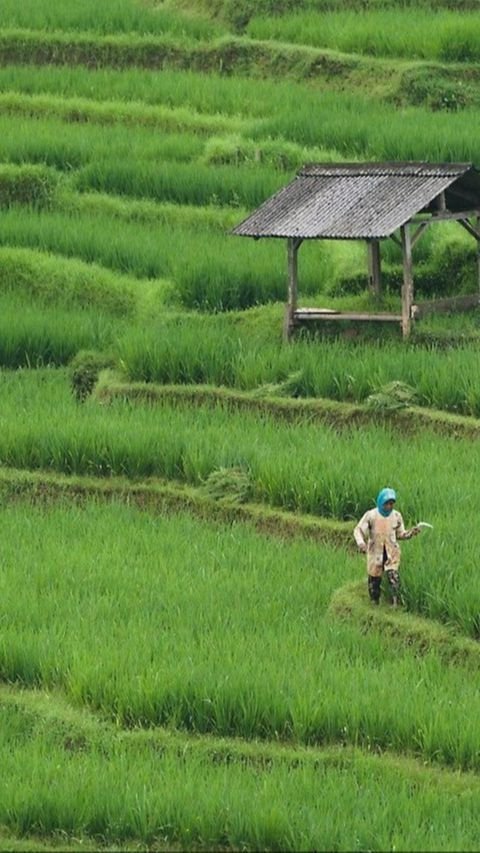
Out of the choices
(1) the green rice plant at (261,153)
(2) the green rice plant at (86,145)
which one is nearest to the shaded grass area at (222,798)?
(1) the green rice plant at (261,153)

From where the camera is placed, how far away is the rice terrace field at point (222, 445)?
9367mm

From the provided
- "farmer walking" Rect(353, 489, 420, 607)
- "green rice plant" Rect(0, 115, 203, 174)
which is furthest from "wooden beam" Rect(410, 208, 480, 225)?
"farmer walking" Rect(353, 489, 420, 607)

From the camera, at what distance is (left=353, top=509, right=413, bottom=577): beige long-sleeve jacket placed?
36.4 ft

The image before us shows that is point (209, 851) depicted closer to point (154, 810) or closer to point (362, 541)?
point (154, 810)

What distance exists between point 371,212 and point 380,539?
4.94 meters

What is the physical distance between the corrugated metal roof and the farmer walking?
14.1 ft

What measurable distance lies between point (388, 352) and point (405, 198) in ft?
3.65

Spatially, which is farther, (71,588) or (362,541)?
(71,588)

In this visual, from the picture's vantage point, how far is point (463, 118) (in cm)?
1933

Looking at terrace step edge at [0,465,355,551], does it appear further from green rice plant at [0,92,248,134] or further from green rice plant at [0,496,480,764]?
green rice plant at [0,92,248,134]

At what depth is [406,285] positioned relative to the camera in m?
15.7

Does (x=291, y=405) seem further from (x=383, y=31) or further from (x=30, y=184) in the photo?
(x=383, y=31)

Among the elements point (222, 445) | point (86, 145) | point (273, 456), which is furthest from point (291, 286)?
point (86, 145)

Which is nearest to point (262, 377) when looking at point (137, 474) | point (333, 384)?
point (333, 384)
